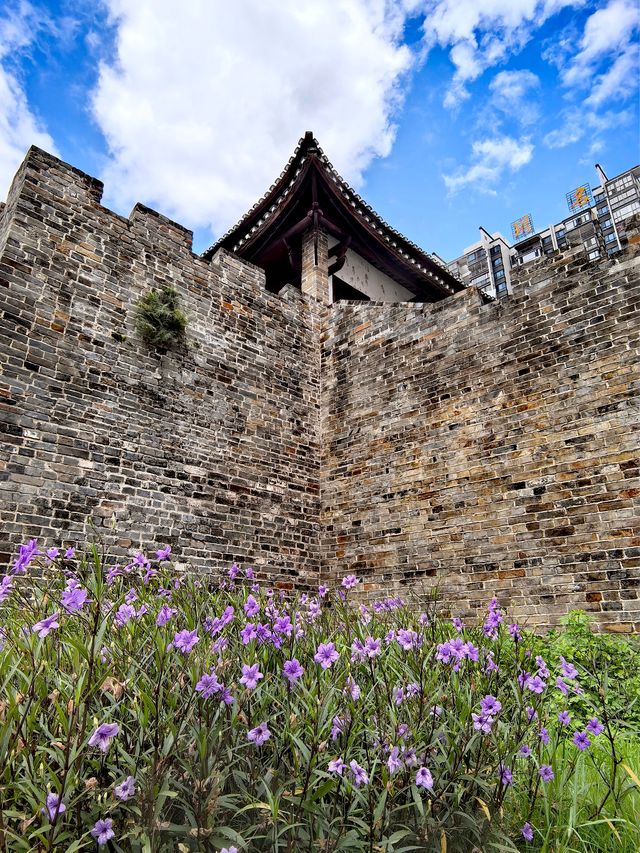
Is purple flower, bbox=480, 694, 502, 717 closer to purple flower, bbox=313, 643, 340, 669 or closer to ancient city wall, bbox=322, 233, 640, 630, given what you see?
purple flower, bbox=313, 643, 340, 669

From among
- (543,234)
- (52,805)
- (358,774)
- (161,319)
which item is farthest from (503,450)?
(543,234)

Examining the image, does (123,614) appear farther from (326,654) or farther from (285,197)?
(285,197)

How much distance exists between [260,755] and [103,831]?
617 mm

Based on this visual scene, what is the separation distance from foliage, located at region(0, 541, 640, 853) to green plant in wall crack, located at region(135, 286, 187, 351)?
4.97 metres

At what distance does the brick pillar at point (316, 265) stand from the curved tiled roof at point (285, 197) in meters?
0.84

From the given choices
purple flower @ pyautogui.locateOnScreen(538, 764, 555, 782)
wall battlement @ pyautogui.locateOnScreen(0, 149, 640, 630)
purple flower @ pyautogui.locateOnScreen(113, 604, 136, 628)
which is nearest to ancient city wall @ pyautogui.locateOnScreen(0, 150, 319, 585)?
wall battlement @ pyautogui.locateOnScreen(0, 149, 640, 630)

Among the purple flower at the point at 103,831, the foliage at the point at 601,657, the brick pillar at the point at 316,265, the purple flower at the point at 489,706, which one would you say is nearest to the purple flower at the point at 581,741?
the purple flower at the point at 489,706

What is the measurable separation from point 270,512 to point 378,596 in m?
1.89

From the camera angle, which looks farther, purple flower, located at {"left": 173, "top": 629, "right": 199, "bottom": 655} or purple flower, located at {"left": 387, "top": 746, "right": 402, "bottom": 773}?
purple flower, located at {"left": 173, "top": 629, "right": 199, "bottom": 655}

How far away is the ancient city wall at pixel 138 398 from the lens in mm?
5480

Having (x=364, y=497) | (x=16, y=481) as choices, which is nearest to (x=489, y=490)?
(x=364, y=497)

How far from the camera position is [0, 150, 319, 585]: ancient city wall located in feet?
18.0

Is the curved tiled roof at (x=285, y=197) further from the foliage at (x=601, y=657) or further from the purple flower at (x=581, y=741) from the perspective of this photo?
the purple flower at (x=581, y=741)

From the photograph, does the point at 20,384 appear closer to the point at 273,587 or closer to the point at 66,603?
the point at 273,587
